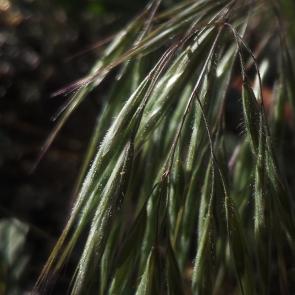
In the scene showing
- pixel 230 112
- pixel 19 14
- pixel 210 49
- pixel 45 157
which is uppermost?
pixel 19 14

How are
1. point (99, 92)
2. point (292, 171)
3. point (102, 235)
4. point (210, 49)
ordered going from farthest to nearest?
point (99, 92), point (292, 171), point (210, 49), point (102, 235)

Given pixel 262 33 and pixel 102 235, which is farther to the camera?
pixel 262 33

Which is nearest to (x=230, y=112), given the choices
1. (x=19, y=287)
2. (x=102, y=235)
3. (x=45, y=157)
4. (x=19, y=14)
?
(x=45, y=157)

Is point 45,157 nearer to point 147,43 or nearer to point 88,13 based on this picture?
point 88,13

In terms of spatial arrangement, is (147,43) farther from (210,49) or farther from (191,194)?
(191,194)

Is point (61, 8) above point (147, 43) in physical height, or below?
above

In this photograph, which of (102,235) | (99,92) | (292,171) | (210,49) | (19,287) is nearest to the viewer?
(102,235)

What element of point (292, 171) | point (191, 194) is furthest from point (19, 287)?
point (292, 171)
